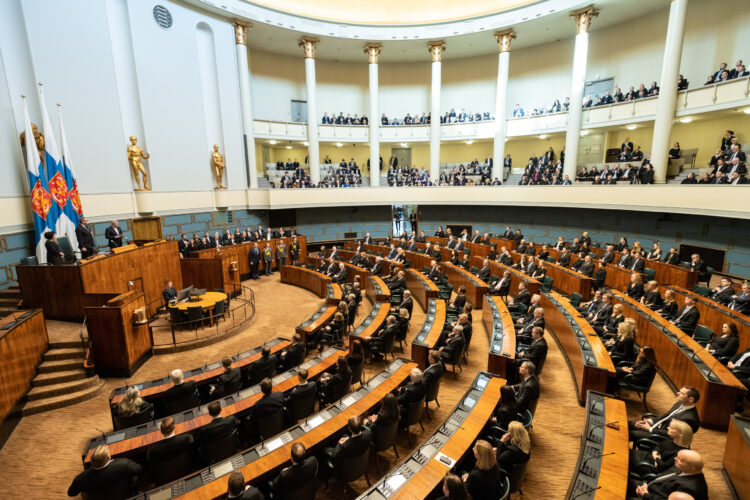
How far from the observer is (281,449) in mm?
3842

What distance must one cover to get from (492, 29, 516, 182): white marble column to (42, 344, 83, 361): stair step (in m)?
17.2

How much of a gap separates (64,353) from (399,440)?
6321 millimetres

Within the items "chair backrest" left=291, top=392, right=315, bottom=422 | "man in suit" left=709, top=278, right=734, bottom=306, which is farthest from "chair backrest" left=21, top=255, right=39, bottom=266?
"man in suit" left=709, top=278, right=734, bottom=306

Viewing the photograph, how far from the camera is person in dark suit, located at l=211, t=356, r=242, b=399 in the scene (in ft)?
17.5

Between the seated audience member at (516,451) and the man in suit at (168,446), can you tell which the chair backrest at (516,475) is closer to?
the seated audience member at (516,451)

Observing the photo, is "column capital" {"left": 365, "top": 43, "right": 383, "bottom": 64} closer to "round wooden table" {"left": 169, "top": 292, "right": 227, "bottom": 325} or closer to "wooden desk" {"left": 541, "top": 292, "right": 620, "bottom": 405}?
"round wooden table" {"left": 169, "top": 292, "right": 227, "bottom": 325}

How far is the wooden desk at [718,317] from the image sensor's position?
19.9 feet

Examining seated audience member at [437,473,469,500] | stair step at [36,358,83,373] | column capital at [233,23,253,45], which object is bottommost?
stair step at [36,358,83,373]

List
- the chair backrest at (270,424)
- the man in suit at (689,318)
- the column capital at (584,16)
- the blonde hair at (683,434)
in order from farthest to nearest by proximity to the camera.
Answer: the column capital at (584,16) < the man in suit at (689,318) < the chair backrest at (270,424) < the blonde hair at (683,434)

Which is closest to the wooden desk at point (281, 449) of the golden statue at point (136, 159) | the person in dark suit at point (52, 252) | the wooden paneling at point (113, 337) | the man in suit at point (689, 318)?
the wooden paneling at point (113, 337)

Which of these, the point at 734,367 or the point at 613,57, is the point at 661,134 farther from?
the point at 734,367

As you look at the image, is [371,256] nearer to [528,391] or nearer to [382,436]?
[528,391]

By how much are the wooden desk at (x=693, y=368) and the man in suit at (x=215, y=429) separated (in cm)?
613

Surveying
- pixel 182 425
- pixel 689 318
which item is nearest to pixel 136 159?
pixel 182 425
